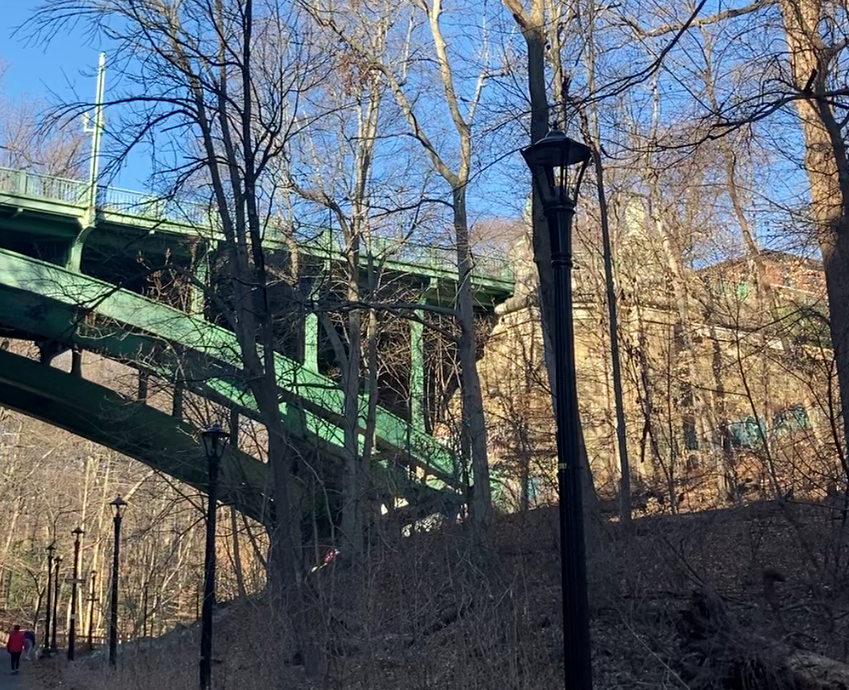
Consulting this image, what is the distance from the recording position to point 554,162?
5840 millimetres

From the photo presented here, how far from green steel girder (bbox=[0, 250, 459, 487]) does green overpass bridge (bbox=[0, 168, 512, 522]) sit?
0.04 metres

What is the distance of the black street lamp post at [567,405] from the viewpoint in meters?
5.22

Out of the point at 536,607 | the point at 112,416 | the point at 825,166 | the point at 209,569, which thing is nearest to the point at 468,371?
the point at 209,569

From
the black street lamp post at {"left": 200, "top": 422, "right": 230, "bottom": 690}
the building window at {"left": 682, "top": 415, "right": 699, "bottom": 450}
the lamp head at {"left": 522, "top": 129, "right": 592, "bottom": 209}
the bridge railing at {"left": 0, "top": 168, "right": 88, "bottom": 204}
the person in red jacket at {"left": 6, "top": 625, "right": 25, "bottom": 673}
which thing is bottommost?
the person in red jacket at {"left": 6, "top": 625, "right": 25, "bottom": 673}

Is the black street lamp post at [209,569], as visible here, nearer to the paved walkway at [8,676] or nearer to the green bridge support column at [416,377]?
the green bridge support column at [416,377]

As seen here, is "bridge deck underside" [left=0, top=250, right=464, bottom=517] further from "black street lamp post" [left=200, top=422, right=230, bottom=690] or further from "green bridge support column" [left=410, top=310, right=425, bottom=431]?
"black street lamp post" [left=200, top=422, right=230, bottom=690]

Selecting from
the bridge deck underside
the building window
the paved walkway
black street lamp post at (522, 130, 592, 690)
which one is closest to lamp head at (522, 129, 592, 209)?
black street lamp post at (522, 130, 592, 690)

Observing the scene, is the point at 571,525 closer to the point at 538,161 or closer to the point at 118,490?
the point at 538,161

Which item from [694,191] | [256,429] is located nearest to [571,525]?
[694,191]

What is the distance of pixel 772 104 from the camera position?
8750 millimetres

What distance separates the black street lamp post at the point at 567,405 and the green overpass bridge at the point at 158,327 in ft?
42.6

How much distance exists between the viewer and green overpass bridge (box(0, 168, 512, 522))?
67.1 feet

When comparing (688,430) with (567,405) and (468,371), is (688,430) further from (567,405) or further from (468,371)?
(567,405)

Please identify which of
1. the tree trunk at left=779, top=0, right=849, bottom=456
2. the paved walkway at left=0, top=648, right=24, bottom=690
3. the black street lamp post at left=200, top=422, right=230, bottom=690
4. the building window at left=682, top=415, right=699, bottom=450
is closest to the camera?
the tree trunk at left=779, top=0, right=849, bottom=456
